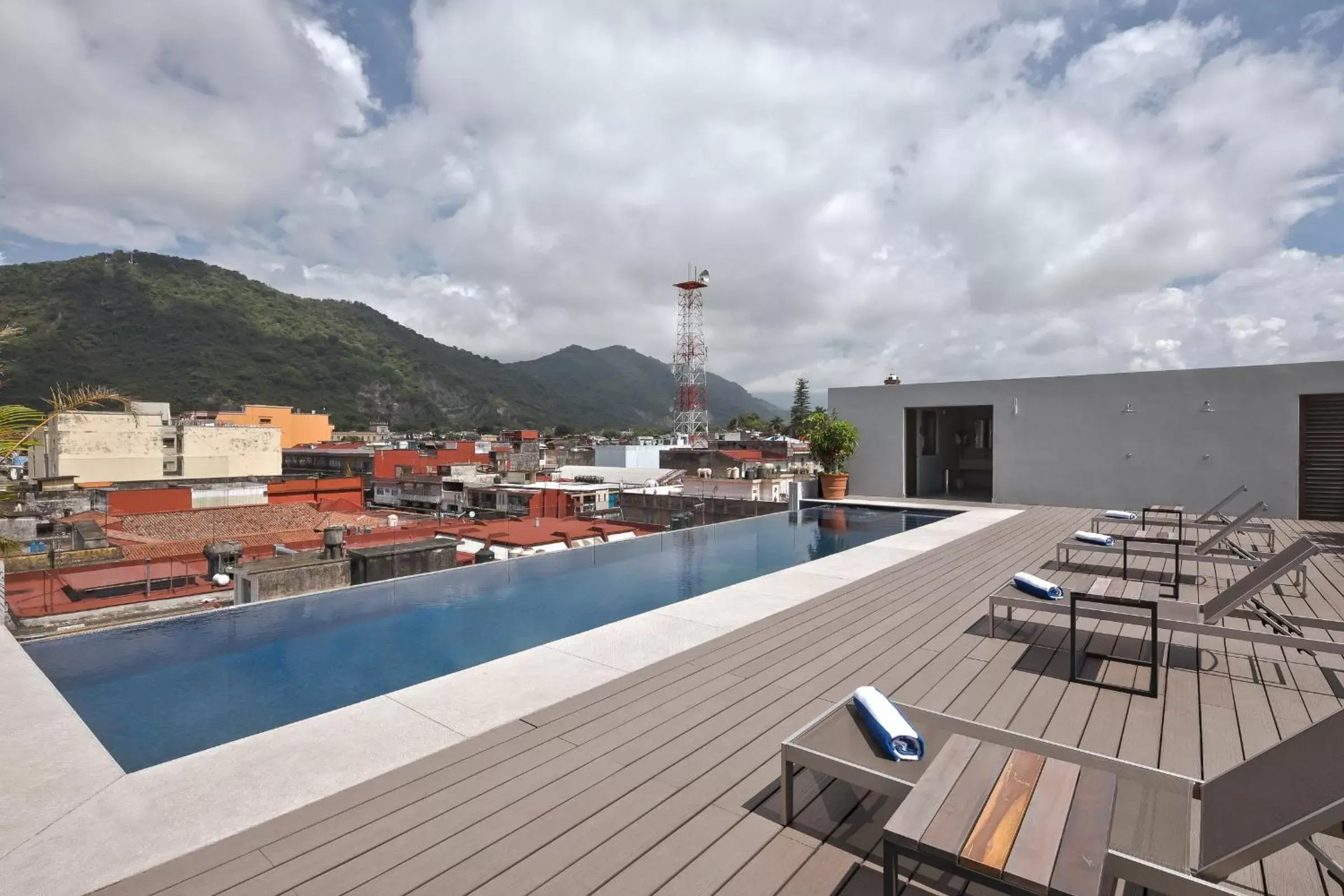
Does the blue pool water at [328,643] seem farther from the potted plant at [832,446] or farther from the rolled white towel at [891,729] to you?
the potted plant at [832,446]

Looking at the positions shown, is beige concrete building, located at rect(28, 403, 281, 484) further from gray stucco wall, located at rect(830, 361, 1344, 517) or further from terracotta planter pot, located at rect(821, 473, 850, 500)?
gray stucco wall, located at rect(830, 361, 1344, 517)

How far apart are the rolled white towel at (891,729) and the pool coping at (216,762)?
1.72 meters

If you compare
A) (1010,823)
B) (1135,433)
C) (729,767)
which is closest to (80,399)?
(729,767)

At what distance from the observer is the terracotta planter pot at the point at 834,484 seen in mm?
14102

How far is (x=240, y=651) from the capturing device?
5.26 meters

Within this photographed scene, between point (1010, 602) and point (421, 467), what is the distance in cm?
4386

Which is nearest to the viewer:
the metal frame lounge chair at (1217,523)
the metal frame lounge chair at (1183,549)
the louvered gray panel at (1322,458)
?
the metal frame lounge chair at (1183,549)

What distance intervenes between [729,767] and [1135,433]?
493 inches

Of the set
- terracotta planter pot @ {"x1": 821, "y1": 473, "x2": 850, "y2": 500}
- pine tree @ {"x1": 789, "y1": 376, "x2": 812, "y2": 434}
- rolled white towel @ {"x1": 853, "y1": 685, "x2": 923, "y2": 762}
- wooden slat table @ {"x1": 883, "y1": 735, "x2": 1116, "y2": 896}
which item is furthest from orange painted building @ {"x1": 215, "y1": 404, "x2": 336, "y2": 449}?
wooden slat table @ {"x1": 883, "y1": 735, "x2": 1116, "y2": 896}

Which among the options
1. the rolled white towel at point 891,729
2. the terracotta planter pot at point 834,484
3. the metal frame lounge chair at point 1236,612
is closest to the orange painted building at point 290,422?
the terracotta planter pot at point 834,484

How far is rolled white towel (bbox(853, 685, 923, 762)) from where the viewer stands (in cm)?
206

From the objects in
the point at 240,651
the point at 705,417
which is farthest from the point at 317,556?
the point at 705,417

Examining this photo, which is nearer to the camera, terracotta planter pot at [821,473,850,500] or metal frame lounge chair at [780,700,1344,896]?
metal frame lounge chair at [780,700,1344,896]

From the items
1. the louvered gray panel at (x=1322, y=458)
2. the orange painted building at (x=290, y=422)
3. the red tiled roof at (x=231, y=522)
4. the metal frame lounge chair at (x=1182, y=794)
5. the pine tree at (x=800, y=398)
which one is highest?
the pine tree at (x=800, y=398)
